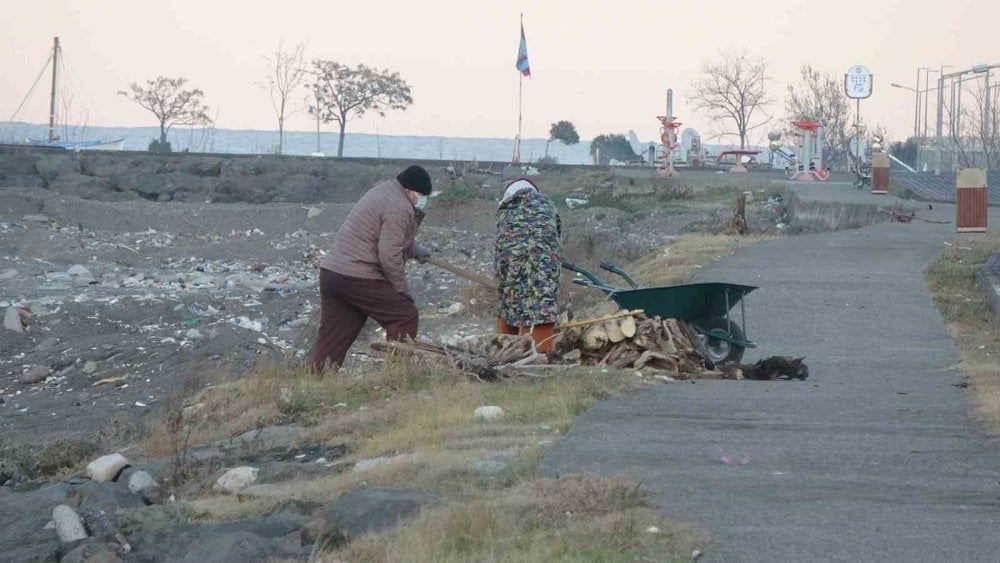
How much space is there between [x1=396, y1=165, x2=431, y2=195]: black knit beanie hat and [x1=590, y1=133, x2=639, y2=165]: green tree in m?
52.1

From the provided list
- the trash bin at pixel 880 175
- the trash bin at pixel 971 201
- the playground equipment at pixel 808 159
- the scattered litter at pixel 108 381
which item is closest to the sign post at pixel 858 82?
the playground equipment at pixel 808 159

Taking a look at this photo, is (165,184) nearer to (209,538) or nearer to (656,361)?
(656,361)

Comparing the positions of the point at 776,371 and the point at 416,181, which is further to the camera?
the point at 416,181

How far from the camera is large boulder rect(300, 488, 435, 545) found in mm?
5844

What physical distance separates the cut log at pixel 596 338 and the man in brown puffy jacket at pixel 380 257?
4.28 feet

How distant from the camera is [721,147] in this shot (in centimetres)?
6575

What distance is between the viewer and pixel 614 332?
9.93 metres

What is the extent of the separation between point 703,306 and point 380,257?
2.41 m

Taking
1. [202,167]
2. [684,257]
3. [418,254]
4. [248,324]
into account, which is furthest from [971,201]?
[202,167]

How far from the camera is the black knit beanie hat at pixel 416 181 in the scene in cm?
1012

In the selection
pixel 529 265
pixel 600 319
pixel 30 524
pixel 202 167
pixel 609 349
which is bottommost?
pixel 30 524

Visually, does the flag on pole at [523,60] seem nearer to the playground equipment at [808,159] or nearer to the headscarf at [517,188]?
the playground equipment at [808,159]

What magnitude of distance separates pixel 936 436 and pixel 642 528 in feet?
9.27

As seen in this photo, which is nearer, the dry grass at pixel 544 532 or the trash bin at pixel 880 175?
the dry grass at pixel 544 532
